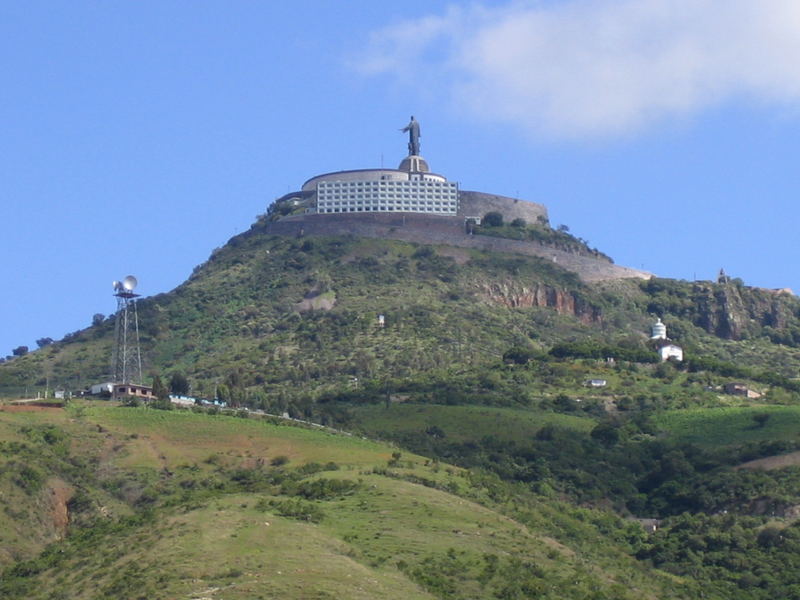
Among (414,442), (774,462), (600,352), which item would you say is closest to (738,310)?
(600,352)

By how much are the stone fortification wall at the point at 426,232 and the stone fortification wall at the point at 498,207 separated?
15.0 ft

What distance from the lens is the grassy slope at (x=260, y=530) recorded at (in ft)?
214

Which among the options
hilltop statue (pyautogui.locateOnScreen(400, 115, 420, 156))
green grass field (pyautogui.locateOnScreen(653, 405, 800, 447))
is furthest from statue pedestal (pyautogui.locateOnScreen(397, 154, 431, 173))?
green grass field (pyautogui.locateOnScreen(653, 405, 800, 447))

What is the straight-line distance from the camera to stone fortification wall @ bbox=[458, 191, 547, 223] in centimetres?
16675

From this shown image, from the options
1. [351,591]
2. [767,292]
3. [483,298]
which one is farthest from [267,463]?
[767,292]

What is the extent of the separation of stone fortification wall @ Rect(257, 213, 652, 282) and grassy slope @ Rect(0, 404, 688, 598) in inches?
2259

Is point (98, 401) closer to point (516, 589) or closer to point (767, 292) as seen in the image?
point (516, 589)

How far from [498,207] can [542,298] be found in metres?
17.5

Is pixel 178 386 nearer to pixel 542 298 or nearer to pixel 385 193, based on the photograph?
pixel 542 298

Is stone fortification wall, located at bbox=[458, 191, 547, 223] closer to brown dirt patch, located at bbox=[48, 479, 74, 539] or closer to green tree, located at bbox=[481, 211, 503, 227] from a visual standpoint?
green tree, located at bbox=[481, 211, 503, 227]

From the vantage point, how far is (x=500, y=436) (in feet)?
374

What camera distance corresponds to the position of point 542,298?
153375 mm

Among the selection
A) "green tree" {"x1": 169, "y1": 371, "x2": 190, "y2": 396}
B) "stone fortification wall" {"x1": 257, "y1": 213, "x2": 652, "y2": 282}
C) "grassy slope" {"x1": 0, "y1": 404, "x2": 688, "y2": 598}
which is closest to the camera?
"grassy slope" {"x1": 0, "y1": 404, "x2": 688, "y2": 598}

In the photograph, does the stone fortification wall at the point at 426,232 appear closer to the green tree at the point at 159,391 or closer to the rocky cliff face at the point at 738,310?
the rocky cliff face at the point at 738,310
